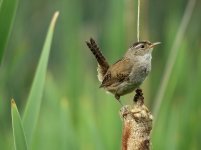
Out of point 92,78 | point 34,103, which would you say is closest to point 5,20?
point 34,103

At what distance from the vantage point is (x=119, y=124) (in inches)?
114

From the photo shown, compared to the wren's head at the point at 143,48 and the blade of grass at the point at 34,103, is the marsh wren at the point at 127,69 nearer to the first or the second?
the wren's head at the point at 143,48

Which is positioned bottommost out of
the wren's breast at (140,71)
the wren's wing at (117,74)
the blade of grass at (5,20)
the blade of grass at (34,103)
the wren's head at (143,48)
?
the blade of grass at (34,103)

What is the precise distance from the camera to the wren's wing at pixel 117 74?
8.50 feet

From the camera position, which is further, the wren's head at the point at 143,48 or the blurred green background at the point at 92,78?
the blurred green background at the point at 92,78

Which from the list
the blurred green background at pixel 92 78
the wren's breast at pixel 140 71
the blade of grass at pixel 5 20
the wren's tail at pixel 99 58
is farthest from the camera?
the blurred green background at pixel 92 78

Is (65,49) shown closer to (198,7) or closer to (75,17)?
(75,17)

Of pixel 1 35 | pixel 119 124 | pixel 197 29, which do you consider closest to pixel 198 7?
pixel 197 29

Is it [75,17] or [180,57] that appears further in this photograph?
[75,17]

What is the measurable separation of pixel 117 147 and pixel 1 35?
1181 millimetres

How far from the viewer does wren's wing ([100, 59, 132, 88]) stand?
259 centimetres

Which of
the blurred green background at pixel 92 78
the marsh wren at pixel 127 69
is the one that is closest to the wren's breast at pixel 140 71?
the marsh wren at pixel 127 69

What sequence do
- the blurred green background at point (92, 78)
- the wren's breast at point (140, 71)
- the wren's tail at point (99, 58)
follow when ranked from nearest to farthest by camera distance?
the wren's breast at point (140, 71), the wren's tail at point (99, 58), the blurred green background at point (92, 78)

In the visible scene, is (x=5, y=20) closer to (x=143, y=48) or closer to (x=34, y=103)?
(x=34, y=103)
